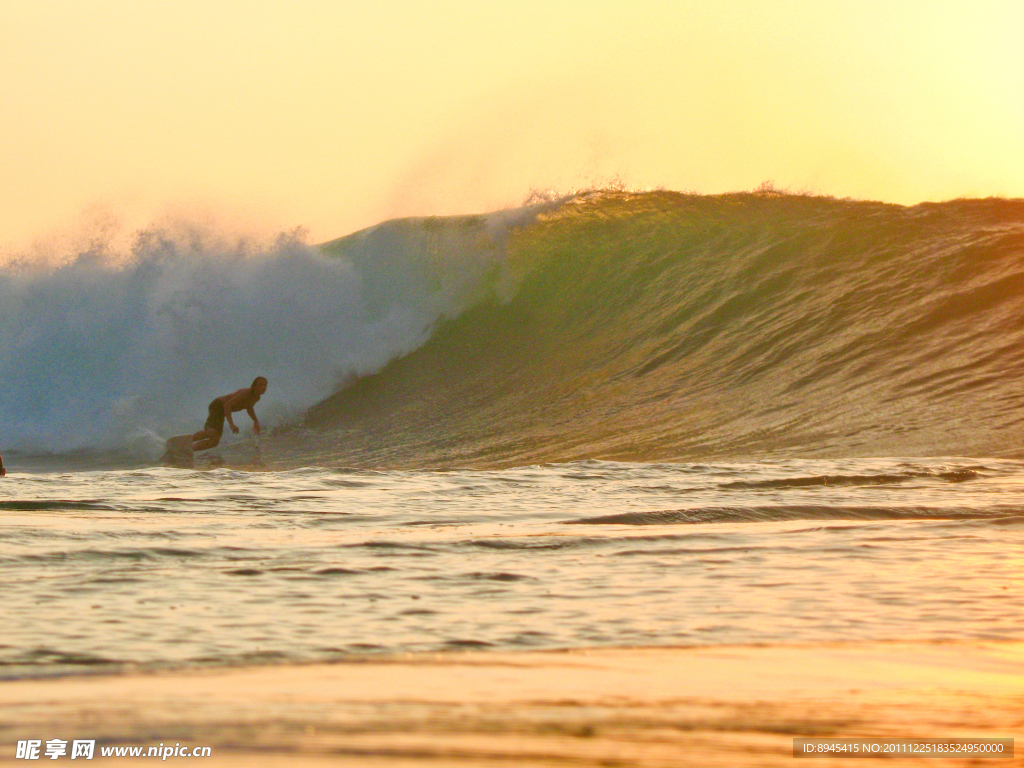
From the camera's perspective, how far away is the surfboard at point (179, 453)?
13.1 metres

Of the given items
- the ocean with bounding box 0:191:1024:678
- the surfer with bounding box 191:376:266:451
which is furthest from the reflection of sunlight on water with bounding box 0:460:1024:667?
the surfer with bounding box 191:376:266:451

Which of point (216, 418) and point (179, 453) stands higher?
point (216, 418)

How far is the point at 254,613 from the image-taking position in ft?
11.8

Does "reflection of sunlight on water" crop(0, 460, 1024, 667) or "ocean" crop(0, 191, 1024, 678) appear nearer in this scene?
"reflection of sunlight on water" crop(0, 460, 1024, 667)

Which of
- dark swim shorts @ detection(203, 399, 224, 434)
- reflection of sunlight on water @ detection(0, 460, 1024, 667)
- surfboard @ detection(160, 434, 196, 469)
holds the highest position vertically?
dark swim shorts @ detection(203, 399, 224, 434)

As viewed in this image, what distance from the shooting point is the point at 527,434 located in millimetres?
13680

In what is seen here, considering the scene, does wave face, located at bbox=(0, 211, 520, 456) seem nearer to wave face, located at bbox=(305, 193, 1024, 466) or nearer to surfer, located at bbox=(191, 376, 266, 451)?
wave face, located at bbox=(305, 193, 1024, 466)

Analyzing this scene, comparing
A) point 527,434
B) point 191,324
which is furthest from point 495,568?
point 191,324

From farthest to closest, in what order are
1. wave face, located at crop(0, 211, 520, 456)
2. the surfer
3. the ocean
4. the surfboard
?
wave face, located at crop(0, 211, 520, 456)
the surfer
the surfboard
the ocean

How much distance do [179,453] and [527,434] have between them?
4025 millimetres

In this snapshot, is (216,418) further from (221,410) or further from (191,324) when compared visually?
(191,324)

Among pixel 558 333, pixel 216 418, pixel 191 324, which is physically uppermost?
pixel 191 324

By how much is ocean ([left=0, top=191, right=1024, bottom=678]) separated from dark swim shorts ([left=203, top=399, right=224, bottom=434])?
2.03 ft

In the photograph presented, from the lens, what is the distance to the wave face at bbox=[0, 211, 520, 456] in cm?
1803
